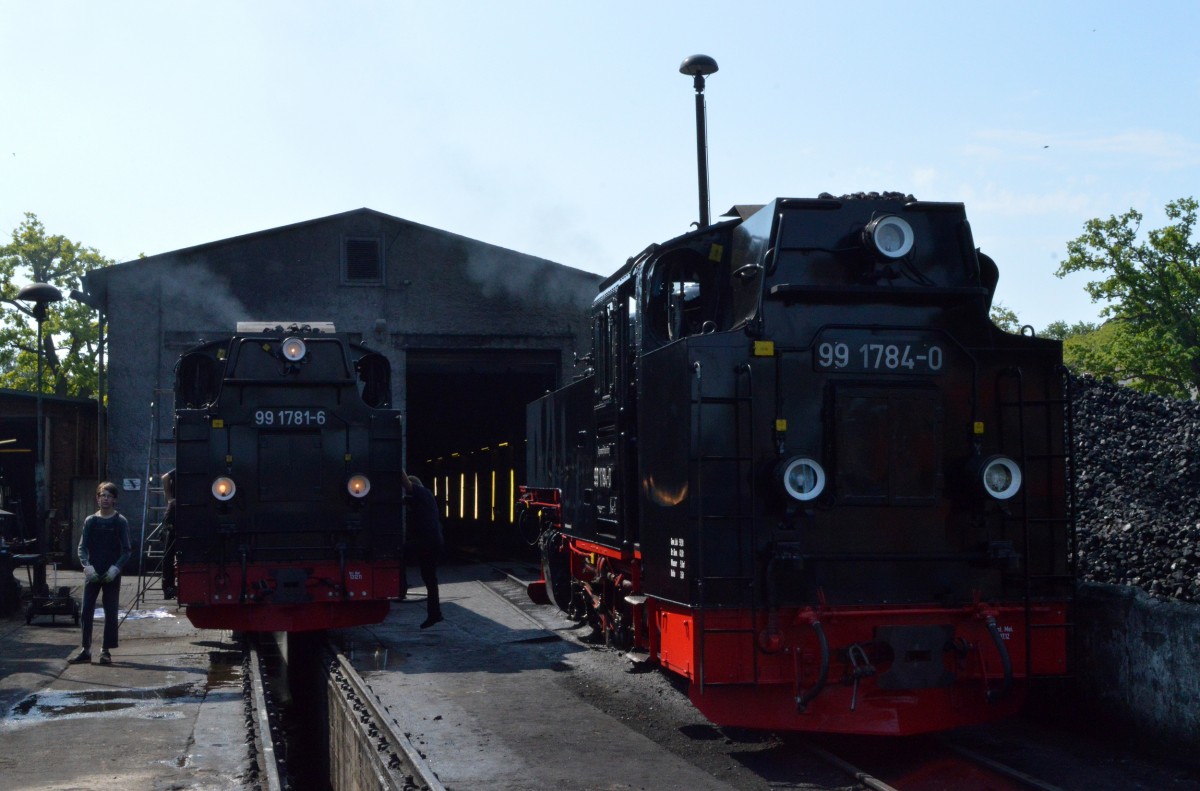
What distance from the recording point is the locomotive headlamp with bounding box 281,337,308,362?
470 inches

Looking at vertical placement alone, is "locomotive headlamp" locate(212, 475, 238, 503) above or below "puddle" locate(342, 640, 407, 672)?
above

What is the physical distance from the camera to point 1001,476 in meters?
7.06

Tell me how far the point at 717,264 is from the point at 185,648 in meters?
7.78

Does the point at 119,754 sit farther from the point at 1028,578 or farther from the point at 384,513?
the point at 1028,578

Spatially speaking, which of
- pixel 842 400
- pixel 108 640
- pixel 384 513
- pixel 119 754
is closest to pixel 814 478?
pixel 842 400

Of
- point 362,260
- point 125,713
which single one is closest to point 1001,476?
point 125,713

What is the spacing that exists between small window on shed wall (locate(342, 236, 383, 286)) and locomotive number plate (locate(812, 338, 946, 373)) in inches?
705

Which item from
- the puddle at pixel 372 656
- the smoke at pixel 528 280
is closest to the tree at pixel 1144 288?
the smoke at pixel 528 280

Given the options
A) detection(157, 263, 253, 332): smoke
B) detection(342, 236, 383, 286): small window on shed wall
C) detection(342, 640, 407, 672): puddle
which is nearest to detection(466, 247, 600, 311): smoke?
detection(342, 236, 383, 286): small window on shed wall

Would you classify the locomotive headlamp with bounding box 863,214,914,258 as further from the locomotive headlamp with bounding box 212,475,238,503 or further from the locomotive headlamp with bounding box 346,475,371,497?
the locomotive headlamp with bounding box 212,475,238,503

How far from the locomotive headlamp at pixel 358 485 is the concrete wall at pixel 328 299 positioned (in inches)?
470

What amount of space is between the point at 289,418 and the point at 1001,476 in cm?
717

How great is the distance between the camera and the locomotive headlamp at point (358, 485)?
1191 centimetres

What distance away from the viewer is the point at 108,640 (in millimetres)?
11703
